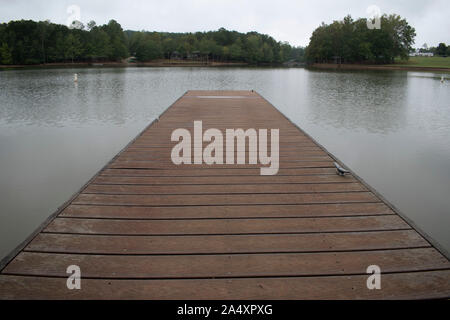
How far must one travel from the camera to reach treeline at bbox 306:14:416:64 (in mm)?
56125

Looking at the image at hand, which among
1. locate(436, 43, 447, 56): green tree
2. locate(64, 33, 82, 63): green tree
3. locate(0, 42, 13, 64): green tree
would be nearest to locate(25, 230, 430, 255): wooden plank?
locate(0, 42, 13, 64): green tree

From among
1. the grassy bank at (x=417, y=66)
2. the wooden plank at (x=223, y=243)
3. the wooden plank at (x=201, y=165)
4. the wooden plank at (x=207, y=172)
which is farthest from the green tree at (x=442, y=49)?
the wooden plank at (x=223, y=243)

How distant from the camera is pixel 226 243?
2.53 m

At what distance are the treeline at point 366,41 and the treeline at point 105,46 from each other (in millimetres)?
28290

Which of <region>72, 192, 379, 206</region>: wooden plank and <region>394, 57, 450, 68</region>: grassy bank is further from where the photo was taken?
<region>394, 57, 450, 68</region>: grassy bank

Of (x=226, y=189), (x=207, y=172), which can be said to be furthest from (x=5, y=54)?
(x=226, y=189)

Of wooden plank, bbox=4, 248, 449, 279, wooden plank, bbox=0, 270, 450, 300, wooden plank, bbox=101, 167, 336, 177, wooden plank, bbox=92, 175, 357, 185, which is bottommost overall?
wooden plank, bbox=0, 270, 450, 300

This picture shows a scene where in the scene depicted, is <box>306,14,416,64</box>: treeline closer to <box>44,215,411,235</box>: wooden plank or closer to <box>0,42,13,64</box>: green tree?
<box>0,42,13,64</box>: green tree

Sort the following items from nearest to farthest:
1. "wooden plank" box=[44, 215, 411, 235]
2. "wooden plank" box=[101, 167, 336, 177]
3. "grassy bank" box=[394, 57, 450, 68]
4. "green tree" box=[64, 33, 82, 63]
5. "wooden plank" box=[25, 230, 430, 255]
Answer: "wooden plank" box=[25, 230, 430, 255]
"wooden plank" box=[44, 215, 411, 235]
"wooden plank" box=[101, 167, 336, 177]
"grassy bank" box=[394, 57, 450, 68]
"green tree" box=[64, 33, 82, 63]

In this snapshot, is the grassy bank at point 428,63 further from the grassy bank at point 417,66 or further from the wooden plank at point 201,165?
the wooden plank at point 201,165

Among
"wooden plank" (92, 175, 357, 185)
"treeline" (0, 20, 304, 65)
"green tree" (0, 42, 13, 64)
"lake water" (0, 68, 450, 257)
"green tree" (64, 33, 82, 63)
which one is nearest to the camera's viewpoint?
"wooden plank" (92, 175, 357, 185)

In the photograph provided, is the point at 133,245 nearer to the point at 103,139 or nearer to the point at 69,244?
the point at 69,244

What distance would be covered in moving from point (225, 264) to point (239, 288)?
0.25m
